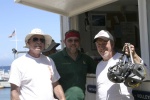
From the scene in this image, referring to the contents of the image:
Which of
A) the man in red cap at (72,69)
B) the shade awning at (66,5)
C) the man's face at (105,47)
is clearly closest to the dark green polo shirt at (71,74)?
the man in red cap at (72,69)

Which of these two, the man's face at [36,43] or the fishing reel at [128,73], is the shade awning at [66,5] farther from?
the fishing reel at [128,73]

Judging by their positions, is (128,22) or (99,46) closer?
(99,46)

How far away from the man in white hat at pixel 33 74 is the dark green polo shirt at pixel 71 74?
314mm

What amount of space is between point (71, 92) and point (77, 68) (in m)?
0.29

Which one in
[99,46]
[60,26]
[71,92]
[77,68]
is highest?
[60,26]

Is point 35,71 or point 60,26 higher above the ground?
point 60,26

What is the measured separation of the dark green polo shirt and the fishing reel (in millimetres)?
992

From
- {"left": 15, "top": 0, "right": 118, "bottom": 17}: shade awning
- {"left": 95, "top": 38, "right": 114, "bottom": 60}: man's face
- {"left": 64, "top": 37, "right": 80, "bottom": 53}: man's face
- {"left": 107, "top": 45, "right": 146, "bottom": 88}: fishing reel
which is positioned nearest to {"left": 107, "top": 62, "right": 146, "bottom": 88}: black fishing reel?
{"left": 107, "top": 45, "right": 146, "bottom": 88}: fishing reel

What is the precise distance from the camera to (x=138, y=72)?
252 centimetres

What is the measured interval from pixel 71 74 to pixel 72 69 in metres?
0.06

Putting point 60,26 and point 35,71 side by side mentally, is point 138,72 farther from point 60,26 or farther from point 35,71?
point 60,26

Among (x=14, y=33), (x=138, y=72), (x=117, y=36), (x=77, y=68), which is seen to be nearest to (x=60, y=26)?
A: (x=117, y=36)

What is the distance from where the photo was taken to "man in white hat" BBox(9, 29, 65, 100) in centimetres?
313

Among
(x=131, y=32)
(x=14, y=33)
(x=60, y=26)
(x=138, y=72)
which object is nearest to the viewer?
(x=138, y=72)
